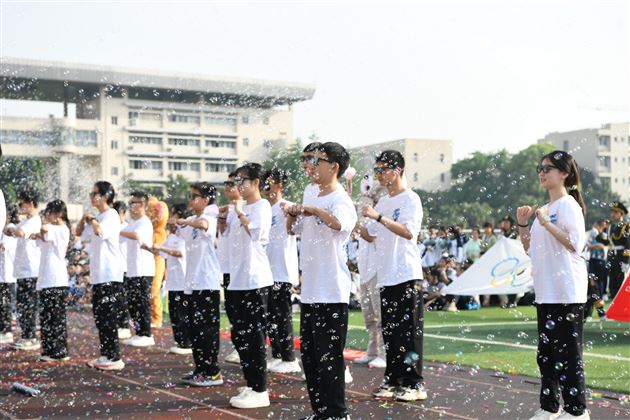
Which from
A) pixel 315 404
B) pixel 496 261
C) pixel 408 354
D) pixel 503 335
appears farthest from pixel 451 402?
pixel 496 261

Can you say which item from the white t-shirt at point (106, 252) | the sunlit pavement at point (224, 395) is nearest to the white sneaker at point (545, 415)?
the sunlit pavement at point (224, 395)

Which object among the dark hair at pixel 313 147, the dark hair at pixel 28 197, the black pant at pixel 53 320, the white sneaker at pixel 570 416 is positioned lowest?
the white sneaker at pixel 570 416

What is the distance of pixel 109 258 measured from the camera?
911 cm

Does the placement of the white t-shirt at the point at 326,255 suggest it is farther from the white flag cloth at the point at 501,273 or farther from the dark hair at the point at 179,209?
the white flag cloth at the point at 501,273

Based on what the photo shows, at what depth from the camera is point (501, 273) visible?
1573 centimetres

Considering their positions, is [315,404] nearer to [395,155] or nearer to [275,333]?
[395,155]

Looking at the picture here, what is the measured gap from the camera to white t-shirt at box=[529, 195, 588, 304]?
18.6 ft

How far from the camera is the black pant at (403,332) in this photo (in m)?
6.89

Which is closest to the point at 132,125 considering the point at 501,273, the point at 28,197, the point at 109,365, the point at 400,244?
the point at 501,273

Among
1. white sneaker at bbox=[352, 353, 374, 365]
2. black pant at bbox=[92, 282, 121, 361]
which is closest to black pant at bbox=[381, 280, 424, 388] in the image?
white sneaker at bbox=[352, 353, 374, 365]

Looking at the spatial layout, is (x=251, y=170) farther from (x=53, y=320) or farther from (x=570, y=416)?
(x=53, y=320)

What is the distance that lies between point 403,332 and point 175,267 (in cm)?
417

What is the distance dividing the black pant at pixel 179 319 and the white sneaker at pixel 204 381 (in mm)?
2459

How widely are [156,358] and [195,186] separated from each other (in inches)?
115
